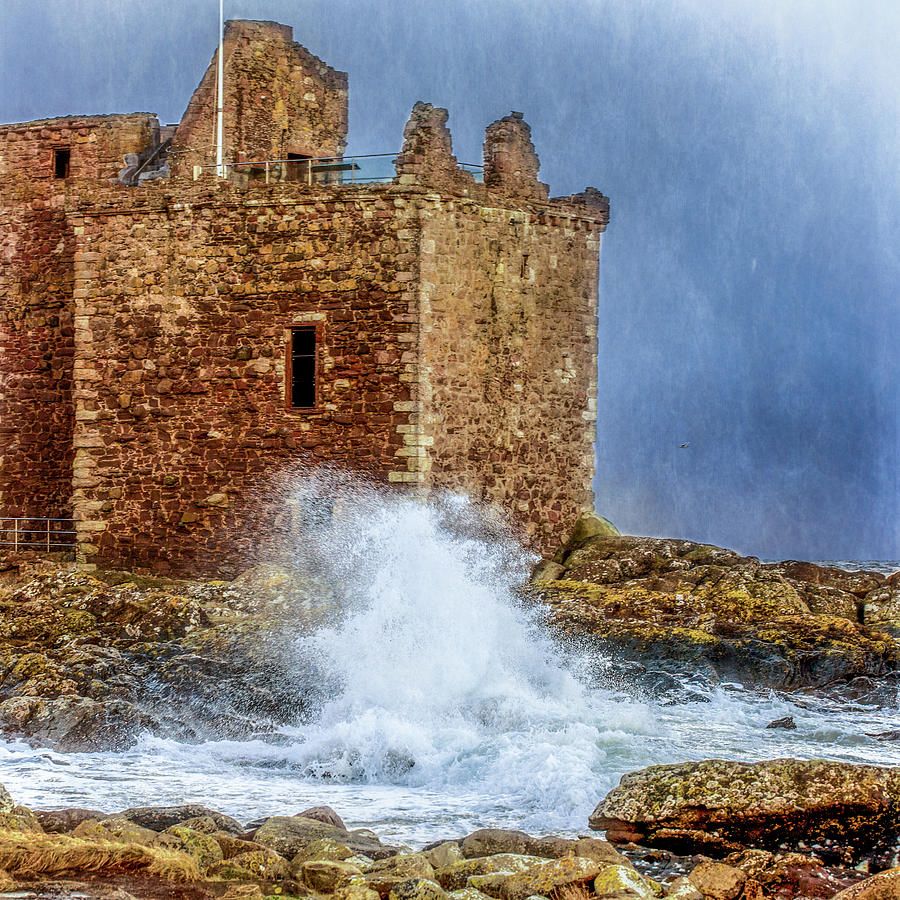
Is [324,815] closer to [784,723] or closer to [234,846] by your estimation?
[234,846]

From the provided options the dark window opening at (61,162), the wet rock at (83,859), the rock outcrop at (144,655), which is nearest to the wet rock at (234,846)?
the wet rock at (83,859)

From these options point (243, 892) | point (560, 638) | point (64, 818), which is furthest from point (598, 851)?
point (560, 638)

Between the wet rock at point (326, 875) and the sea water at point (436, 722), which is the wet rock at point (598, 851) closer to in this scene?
the sea water at point (436, 722)

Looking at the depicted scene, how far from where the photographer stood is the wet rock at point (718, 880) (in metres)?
10.4

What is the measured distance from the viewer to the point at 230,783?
14.3 metres

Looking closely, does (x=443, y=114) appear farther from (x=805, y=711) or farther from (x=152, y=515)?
(x=805, y=711)

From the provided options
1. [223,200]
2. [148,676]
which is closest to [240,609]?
[148,676]

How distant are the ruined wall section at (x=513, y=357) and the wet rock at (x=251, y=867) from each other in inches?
413

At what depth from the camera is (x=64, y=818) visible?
39.2 ft

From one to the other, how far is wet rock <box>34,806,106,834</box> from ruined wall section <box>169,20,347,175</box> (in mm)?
13135

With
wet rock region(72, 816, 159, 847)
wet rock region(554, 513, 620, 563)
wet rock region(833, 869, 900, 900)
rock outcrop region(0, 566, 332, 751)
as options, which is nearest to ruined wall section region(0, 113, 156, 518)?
rock outcrop region(0, 566, 332, 751)

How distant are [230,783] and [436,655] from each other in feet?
16.0

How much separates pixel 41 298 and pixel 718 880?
17426 mm

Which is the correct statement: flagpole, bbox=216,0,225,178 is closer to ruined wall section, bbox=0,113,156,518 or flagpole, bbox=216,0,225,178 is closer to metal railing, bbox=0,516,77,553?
ruined wall section, bbox=0,113,156,518
